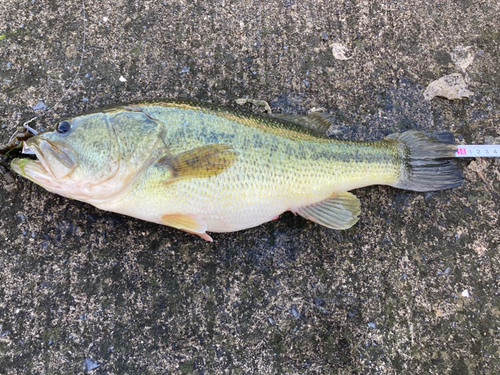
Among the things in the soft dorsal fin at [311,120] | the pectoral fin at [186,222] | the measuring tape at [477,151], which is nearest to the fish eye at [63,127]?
the pectoral fin at [186,222]

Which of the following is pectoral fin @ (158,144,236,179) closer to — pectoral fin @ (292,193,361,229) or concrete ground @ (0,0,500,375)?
concrete ground @ (0,0,500,375)

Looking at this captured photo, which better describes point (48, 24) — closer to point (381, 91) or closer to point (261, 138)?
point (261, 138)

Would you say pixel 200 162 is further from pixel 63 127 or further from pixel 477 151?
pixel 477 151

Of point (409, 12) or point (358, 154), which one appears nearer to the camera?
point (358, 154)

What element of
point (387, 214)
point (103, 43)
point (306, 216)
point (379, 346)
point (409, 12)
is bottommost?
point (379, 346)

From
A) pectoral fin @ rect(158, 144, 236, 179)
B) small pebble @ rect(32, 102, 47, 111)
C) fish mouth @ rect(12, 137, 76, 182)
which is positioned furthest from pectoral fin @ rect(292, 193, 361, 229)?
small pebble @ rect(32, 102, 47, 111)

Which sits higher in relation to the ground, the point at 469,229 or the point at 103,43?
the point at 103,43

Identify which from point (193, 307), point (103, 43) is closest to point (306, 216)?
point (193, 307)

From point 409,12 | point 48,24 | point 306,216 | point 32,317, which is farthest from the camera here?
point 409,12
